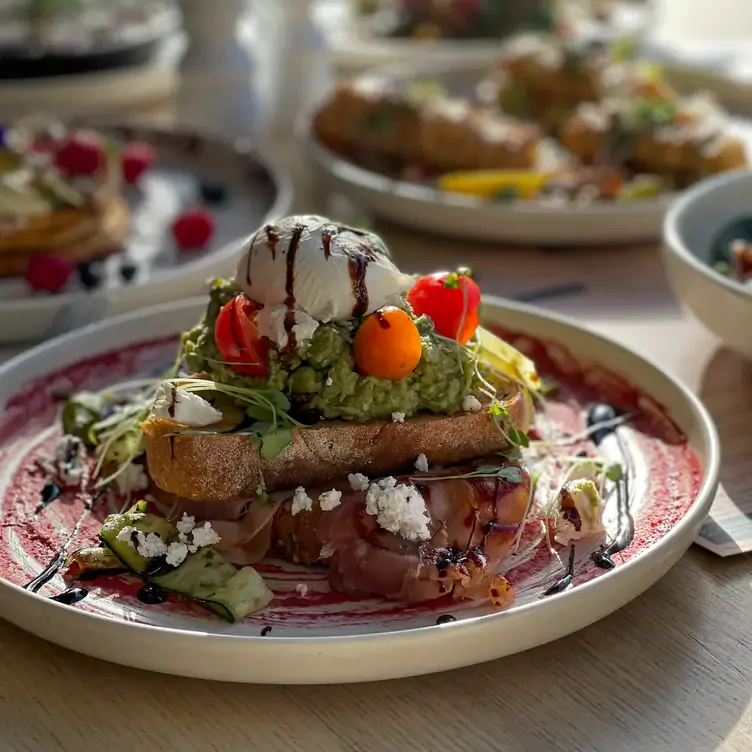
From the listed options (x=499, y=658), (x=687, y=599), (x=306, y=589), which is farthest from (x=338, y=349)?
(x=687, y=599)

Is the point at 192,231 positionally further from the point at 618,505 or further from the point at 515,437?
the point at 618,505

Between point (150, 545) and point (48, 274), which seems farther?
point (48, 274)

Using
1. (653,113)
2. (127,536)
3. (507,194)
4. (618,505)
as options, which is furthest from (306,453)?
(653,113)

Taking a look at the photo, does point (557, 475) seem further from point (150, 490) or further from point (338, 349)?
point (150, 490)

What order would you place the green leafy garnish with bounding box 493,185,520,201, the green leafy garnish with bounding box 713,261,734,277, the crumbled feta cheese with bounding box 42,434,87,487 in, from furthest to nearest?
the green leafy garnish with bounding box 493,185,520,201
the green leafy garnish with bounding box 713,261,734,277
the crumbled feta cheese with bounding box 42,434,87,487

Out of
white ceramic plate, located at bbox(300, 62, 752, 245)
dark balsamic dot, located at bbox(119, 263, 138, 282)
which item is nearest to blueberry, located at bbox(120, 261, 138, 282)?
dark balsamic dot, located at bbox(119, 263, 138, 282)

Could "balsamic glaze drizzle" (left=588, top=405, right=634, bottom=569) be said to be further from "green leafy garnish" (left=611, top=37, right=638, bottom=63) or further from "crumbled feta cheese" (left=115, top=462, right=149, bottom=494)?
"green leafy garnish" (left=611, top=37, right=638, bottom=63)

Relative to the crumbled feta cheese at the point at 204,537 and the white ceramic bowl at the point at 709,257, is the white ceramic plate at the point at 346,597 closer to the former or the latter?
the crumbled feta cheese at the point at 204,537

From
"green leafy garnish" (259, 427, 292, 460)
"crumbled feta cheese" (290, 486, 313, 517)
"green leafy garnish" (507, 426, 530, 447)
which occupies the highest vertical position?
"green leafy garnish" (259, 427, 292, 460)
